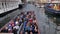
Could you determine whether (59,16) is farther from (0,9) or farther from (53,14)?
(0,9)

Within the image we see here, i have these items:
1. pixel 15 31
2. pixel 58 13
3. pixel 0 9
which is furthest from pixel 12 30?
pixel 58 13

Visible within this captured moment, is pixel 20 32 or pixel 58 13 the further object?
pixel 58 13

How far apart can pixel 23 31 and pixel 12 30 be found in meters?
0.71

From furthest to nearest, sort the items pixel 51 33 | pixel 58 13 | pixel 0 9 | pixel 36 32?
pixel 58 13, pixel 0 9, pixel 51 33, pixel 36 32

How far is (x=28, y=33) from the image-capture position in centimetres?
1216

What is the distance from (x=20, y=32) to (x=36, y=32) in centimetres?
148

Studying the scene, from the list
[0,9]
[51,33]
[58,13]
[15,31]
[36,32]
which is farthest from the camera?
[58,13]

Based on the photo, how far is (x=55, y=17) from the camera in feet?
105

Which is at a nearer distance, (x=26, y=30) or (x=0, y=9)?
(x=26, y=30)

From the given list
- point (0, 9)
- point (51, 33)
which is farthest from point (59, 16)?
point (51, 33)

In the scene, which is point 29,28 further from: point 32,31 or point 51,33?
point 51,33

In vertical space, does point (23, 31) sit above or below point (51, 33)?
above

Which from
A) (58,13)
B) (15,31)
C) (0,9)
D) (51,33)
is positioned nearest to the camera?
(15,31)

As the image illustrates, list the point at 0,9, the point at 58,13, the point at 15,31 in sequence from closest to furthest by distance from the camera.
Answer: the point at 15,31
the point at 0,9
the point at 58,13
